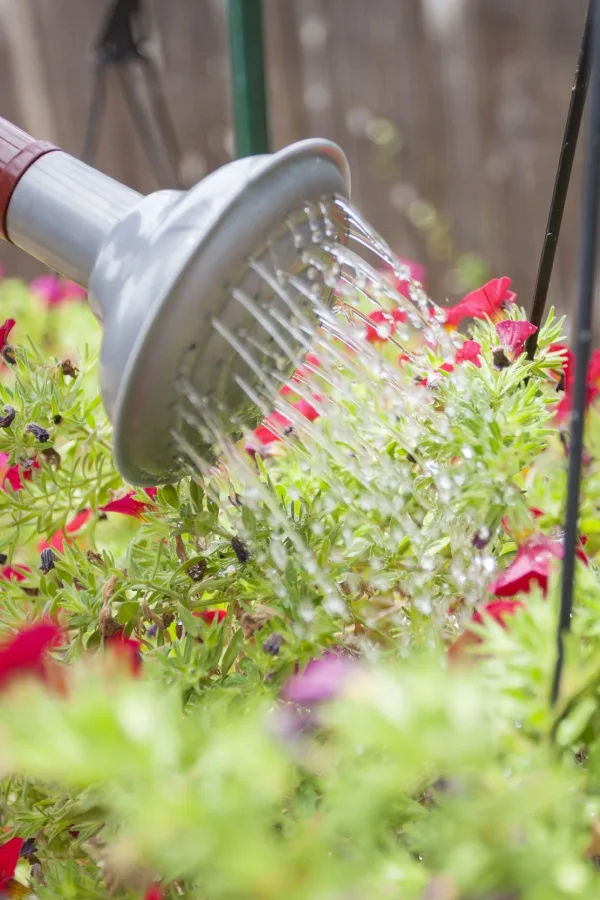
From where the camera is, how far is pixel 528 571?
0.52 metres

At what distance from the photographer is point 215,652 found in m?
0.57

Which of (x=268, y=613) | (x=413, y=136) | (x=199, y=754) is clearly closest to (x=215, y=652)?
(x=268, y=613)

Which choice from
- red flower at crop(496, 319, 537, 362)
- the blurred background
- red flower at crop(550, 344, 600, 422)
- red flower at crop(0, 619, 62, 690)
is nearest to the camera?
red flower at crop(0, 619, 62, 690)

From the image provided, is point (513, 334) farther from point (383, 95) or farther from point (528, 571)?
point (383, 95)

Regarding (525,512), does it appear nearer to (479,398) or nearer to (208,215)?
(479,398)

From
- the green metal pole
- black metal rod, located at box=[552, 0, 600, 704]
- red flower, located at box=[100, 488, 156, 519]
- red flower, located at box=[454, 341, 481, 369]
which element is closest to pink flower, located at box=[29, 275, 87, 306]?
the green metal pole

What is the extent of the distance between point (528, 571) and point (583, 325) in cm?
20

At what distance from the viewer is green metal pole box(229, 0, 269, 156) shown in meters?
1.00

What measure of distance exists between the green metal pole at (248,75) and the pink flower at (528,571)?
69cm

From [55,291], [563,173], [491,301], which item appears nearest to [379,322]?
[491,301]

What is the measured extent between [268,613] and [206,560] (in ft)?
0.26

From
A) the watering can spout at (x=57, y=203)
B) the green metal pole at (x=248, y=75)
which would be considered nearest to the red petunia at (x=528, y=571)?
the watering can spout at (x=57, y=203)

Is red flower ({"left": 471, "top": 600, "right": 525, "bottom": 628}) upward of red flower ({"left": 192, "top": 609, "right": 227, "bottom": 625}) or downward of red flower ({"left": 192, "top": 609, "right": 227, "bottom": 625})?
upward

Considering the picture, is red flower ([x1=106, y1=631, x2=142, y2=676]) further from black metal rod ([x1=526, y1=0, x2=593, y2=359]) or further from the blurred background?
the blurred background
